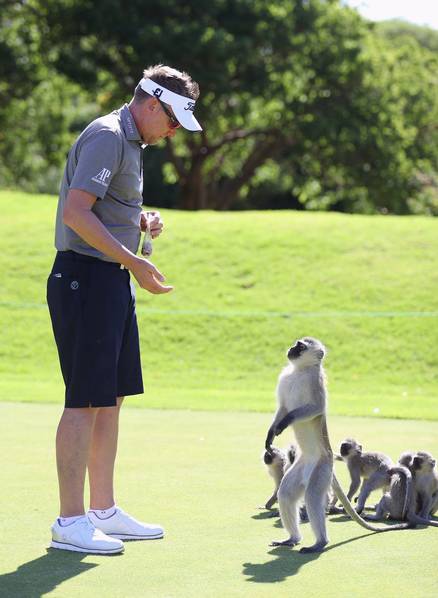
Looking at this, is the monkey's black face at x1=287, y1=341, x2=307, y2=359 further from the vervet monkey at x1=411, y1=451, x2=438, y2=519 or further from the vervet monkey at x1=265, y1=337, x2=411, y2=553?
the vervet monkey at x1=411, y1=451, x2=438, y2=519

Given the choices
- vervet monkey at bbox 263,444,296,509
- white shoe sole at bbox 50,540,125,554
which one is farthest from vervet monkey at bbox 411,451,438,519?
white shoe sole at bbox 50,540,125,554

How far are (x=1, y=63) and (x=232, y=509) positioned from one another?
33.7 metres

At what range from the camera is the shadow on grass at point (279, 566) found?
4.92 meters

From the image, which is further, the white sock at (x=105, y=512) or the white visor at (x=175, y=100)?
the white sock at (x=105, y=512)

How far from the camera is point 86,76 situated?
36688 millimetres

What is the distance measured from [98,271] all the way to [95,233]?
0.96ft

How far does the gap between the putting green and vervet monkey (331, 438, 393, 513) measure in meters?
0.44

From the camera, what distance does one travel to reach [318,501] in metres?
5.67

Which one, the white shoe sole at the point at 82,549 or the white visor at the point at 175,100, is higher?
the white visor at the point at 175,100

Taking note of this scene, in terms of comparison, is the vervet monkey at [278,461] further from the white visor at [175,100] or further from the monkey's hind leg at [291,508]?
the white visor at [175,100]

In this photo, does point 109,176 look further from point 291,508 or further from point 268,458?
point 268,458

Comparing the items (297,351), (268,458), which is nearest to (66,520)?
(297,351)

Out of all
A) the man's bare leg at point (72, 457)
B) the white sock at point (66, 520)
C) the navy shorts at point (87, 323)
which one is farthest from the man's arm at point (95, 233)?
the white sock at point (66, 520)

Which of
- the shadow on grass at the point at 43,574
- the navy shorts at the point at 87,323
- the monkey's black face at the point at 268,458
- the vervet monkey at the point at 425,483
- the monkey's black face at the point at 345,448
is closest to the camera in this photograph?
the shadow on grass at the point at 43,574
